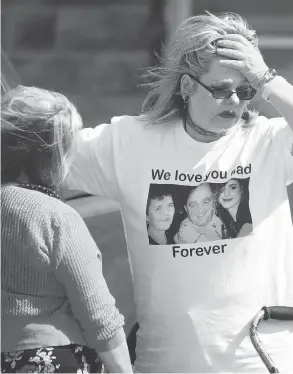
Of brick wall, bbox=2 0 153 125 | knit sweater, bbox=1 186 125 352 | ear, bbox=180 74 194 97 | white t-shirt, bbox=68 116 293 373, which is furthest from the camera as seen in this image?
brick wall, bbox=2 0 153 125

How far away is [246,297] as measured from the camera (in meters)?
2.96

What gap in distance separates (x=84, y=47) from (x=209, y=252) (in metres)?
5.64

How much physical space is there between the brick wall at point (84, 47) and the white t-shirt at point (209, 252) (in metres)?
4.95

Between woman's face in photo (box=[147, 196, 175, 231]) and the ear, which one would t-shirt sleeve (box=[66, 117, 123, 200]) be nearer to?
woman's face in photo (box=[147, 196, 175, 231])

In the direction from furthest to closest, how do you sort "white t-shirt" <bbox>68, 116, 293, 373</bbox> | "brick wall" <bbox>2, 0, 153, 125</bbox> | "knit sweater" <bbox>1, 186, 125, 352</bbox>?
"brick wall" <bbox>2, 0, 153, 125</bbox>
"white t-shirt" <bbox>68, 116, 293, 373</bbox>
"knit sweater" <bbox>1, 186, 125, 352</bbox>

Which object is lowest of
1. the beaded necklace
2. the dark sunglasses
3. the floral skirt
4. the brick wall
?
the floral skirt

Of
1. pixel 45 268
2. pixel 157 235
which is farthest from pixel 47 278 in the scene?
pixel 157 235

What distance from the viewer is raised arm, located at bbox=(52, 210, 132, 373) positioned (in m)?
2.45

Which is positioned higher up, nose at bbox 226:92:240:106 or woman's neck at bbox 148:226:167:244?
nose at bbox 226:92:240:106

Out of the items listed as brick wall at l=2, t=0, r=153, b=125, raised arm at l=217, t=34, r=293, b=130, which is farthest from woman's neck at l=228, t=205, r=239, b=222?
brick wall at l=2, t=0, r=153, b=125

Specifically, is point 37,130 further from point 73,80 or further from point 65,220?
point 73,80

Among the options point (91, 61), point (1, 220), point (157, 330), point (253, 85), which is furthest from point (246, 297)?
point (91, 61)

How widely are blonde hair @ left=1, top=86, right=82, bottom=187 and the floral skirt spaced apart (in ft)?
1.45

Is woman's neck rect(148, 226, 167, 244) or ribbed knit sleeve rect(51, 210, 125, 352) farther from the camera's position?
woman's neck rect(148, 226, 167, 244)
